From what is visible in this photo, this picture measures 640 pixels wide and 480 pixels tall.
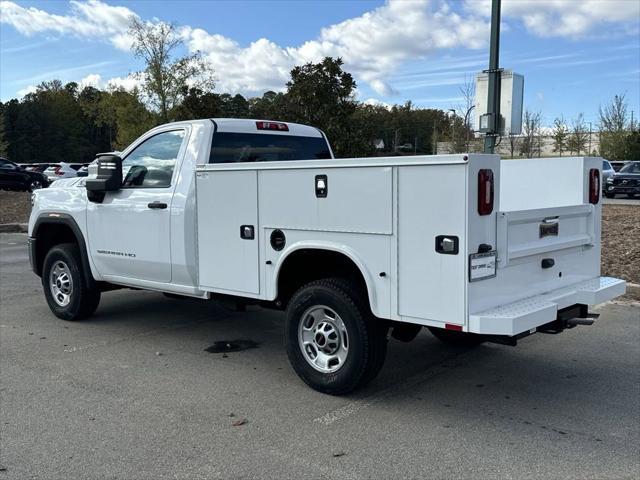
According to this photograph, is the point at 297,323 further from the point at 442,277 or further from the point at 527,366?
the point at 527,366

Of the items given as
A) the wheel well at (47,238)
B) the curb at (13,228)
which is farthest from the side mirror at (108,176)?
the curb at (13,228)

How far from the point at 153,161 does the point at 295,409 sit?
2.96 metres

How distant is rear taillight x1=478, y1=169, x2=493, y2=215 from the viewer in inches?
161

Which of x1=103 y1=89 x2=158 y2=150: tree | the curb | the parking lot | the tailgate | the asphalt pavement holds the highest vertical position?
x1=103 y1=89 x2=158 y2=150: tree

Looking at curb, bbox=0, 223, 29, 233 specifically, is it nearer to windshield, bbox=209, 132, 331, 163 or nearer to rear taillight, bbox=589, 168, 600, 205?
windshield, bbox=209, 132, 331, 163

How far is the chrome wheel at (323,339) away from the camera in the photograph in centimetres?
487

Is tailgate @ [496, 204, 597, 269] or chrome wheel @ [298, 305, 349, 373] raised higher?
tailgate @ [496, 204, 597, 269]

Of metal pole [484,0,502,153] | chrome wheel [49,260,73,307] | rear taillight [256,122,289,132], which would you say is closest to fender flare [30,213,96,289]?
chrome wheel [49,260,73,307]

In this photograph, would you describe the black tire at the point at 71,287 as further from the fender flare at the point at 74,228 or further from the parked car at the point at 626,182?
the parked car at the point at 626,182

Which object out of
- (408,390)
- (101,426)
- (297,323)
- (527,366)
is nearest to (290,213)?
(297,323)

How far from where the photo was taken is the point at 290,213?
4.97 meters

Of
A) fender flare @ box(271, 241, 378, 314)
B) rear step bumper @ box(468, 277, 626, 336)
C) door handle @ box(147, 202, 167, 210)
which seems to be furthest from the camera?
door handle @ box(147, 202, 167, 210)

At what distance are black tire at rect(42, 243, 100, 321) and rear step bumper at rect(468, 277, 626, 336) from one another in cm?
473

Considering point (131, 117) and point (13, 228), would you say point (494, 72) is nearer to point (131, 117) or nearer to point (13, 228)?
point (13, 228)
